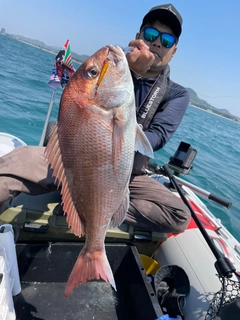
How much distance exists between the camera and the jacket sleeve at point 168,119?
2541mm

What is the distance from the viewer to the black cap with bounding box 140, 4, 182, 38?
2484mm

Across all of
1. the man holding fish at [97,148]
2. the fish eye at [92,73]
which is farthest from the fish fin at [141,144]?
the fish eye at [92,73]

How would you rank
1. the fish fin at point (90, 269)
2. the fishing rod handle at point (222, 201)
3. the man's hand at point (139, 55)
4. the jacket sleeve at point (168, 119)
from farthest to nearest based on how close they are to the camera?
the fishing rod handle at point (222, 201), the jacket sleeve at point (168, 119), the man's hand at point (139, 55), the fish fin at point (90, 269)

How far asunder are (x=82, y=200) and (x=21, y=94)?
46.2 feet

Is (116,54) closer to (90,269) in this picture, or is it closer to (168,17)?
(168,17)

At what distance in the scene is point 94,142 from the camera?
1.63 m

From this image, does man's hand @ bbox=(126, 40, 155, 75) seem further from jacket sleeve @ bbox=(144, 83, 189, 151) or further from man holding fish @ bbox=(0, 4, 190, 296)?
jacket sleeve @ bbox=(144, 83, 189, 151)

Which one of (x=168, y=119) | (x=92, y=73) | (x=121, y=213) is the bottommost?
(x=121, y=213)

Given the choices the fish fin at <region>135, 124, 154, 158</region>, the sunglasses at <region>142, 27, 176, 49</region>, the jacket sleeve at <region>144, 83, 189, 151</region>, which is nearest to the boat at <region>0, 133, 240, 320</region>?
the jacket sleeve at <region>144, 83, 189, 151</region>

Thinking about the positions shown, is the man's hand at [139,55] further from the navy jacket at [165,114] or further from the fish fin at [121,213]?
the fish fin at [121,213]

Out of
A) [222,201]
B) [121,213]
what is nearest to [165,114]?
[121,213]

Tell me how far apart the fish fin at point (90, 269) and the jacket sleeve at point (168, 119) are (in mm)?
1125

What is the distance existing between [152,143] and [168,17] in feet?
3.71

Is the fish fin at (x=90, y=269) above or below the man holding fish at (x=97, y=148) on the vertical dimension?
below
